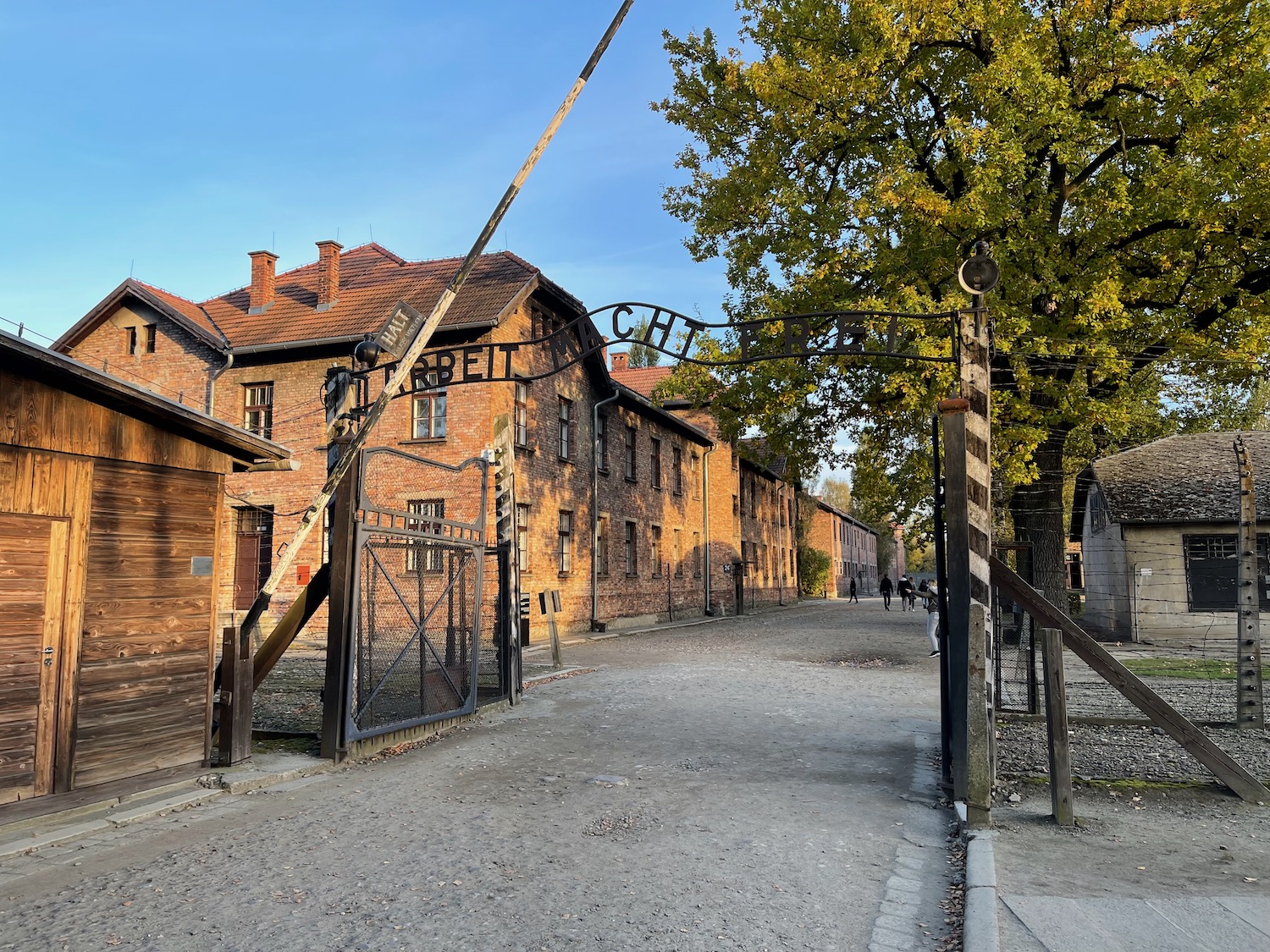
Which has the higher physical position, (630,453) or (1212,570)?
(630,453)

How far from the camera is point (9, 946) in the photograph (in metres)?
4.11

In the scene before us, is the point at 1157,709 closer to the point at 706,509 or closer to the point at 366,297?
the point at 366,297

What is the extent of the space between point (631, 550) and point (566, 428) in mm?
6238

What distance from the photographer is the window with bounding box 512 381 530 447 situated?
912 inches

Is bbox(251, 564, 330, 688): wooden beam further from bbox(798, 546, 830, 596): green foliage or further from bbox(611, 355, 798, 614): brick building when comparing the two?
bbox(798, 546, 830, 596): green foliage

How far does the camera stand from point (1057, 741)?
20.1 ft

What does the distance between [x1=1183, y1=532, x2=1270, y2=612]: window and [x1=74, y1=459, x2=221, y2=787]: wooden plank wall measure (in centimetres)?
2139

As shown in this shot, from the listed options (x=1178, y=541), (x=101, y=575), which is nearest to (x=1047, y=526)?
(x=1178, y=541)

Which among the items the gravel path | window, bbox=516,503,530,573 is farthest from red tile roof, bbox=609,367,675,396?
the gravel path

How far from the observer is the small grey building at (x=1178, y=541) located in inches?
842

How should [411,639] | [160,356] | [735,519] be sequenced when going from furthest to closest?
[735,519] < [160,356] < [411,639]

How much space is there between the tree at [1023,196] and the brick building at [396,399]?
626 centimetres

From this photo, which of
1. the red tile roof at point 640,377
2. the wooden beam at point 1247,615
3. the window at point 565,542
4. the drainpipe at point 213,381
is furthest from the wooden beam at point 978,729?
the red tile roof at point 640,377

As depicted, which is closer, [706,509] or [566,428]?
[566,428]
